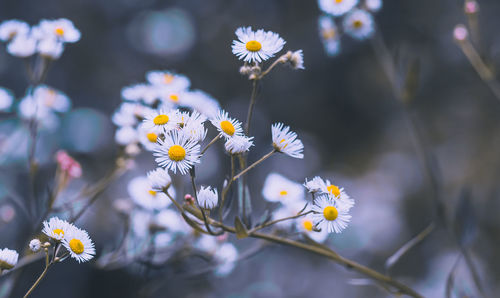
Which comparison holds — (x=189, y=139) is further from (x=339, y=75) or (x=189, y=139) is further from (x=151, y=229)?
(x=339, y=75)

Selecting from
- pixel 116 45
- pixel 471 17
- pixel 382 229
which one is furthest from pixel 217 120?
pixel 116 45

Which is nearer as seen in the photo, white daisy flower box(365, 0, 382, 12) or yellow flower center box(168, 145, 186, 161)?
yellow flower center box(168, 145, 186, 161)

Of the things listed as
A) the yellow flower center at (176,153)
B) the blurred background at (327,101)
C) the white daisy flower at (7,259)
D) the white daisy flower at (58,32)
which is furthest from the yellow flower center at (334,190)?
the blurred background at (327,101)

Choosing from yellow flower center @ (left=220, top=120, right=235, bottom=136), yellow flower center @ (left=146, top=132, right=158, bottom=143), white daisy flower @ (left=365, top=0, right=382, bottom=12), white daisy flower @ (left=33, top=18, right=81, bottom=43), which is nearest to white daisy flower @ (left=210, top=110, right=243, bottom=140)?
yellow flower center @ (left=220, top=120, right=235, bottom=136)

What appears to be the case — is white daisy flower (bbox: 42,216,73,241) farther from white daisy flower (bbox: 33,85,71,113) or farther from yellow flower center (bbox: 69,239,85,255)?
white daisy flower (bbox: 33,85,71,113)

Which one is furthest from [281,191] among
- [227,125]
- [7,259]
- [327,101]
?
[327,101]
